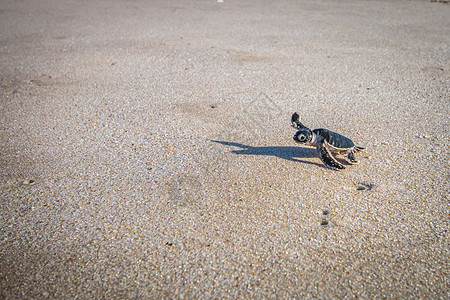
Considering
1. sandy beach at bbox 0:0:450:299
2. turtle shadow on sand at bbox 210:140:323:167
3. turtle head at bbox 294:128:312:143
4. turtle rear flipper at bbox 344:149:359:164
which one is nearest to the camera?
sandy beach at bbox 0:0:450:299

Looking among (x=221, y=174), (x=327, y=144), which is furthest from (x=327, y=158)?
(x=221, y=174)

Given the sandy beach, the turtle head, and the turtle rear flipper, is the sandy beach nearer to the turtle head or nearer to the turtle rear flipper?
the turtle rear flipper

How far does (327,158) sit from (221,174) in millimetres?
896

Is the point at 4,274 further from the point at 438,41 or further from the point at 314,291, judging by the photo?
the point at 438,41

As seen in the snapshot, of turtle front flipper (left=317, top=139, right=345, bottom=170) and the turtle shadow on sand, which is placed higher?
turtle front flipper (left=317, top=139, right=345, bottom=170)

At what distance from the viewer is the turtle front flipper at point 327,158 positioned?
2878mm

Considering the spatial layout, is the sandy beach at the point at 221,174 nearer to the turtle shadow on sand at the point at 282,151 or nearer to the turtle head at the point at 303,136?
the turtle shadow on sand at the point at 282,151

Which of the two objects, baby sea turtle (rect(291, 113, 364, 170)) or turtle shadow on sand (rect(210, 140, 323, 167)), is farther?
turtle shadow on sand (rect(210, 140, 323, 167))

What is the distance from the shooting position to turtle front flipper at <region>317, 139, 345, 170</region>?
2.88 metres

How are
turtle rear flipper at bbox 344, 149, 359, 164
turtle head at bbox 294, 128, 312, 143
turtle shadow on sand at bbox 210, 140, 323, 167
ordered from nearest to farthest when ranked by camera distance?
turtle head at bbox 294, 128, 312, 143, turtle rear flipper at bbox 344, 149, 359, 164, turtle shadow on sand at bbox 210, 140, 323, 167

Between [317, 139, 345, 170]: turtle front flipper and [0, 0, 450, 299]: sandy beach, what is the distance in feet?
0.22

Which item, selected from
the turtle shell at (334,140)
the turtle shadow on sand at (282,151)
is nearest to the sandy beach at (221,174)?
the turtle shadow on sand at (282,151)

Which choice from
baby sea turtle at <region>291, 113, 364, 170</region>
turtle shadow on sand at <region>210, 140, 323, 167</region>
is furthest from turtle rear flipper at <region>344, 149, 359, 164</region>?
turtle shadow on sand at <region>210, 140, 323, 167</region>

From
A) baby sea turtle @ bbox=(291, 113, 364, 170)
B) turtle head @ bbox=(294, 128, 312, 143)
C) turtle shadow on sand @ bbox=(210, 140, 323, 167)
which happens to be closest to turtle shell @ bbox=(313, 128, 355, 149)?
baby sea turtle @ bbox=(291, 113, 364, 170)
